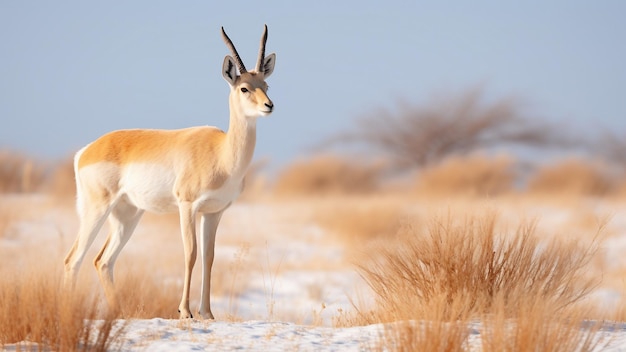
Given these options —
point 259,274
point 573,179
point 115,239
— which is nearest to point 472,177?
point 573,179

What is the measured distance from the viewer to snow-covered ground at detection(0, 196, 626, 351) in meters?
5.61

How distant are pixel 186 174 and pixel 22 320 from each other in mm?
2205

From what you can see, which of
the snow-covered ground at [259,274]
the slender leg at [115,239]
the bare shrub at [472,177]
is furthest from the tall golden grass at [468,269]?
the bare shrub at [472,177]

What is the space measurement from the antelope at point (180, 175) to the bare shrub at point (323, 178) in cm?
1960

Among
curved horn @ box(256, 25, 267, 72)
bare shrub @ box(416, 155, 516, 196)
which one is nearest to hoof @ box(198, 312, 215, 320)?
curved horn @ box(256, 25, 267, 72)

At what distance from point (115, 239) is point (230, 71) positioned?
208cm

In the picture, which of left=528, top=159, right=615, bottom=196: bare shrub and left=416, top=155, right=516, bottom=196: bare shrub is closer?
left=416, top=155, right=516, bottom=196: bare shrub

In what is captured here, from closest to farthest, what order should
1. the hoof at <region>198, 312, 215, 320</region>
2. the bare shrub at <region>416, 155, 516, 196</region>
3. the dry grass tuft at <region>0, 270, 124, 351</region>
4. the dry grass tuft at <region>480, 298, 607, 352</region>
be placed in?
the dry grass tuft at <region>480, 298, 607, 352</region>, the dry grass tuft at <region>0, 270, 124, 351</region>, the hoof at <region>198, 312, 215, 320</region>, the bare shrub at <region>416, 155, 516, 196</region>

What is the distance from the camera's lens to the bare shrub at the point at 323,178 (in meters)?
28.5

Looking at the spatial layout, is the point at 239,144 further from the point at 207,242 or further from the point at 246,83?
the point at 207,242

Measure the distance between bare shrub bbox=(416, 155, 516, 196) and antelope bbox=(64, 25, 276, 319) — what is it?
19.8 meters

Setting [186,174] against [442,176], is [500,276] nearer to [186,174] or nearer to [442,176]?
[186,174]

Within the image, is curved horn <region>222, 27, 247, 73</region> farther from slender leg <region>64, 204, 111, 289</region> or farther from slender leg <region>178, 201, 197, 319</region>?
slender leg <region>64, 204, 111, 289</region>

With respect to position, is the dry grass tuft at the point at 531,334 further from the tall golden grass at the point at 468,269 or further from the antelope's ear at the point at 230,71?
the antelope's ear at the point at 230,71
